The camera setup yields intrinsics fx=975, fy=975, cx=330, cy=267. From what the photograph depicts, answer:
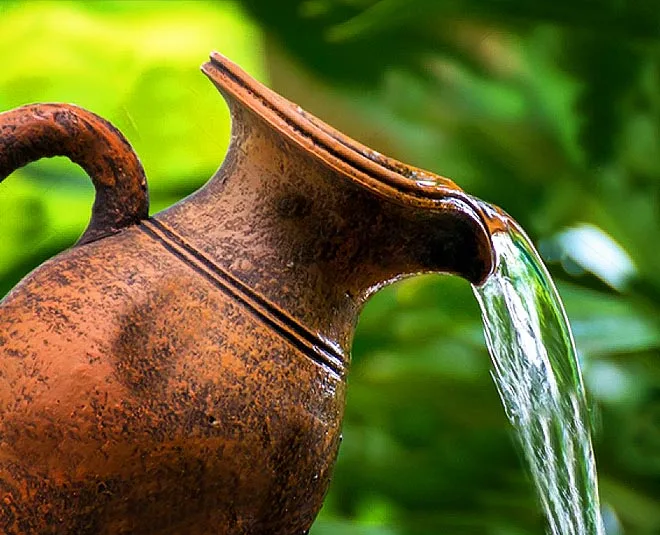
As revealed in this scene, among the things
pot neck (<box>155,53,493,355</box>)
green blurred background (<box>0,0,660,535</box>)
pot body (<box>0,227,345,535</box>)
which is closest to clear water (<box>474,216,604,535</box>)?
pot neck (<box>155,53,493,355</box>)

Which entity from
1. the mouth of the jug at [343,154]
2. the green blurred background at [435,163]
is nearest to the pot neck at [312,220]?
the mouth of the jug at [343,154]

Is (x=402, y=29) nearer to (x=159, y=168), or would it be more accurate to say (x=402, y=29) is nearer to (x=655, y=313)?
(x=159, y=168)

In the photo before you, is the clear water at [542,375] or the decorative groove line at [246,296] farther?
the clear water at [542,375]

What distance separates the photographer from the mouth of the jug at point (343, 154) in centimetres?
61

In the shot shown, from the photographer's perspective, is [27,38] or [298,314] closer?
[298,314]

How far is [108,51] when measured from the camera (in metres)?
1.47

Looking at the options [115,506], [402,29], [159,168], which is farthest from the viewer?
[402,29]

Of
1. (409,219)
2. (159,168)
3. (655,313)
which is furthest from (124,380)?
(655,313)

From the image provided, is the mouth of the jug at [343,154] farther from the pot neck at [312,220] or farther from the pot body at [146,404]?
the pot body at [146,404]

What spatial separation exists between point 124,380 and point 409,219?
0.21 metres

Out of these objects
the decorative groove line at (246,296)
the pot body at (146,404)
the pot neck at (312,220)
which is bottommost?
the pot body at (146,404)

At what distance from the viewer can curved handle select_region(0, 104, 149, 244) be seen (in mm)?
639

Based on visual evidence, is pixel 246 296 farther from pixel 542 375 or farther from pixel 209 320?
pixel 542 375

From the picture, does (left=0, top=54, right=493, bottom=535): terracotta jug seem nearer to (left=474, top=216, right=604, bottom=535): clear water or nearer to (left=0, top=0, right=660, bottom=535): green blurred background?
(left=474, top=216, right=604, bottom=535): clear water
